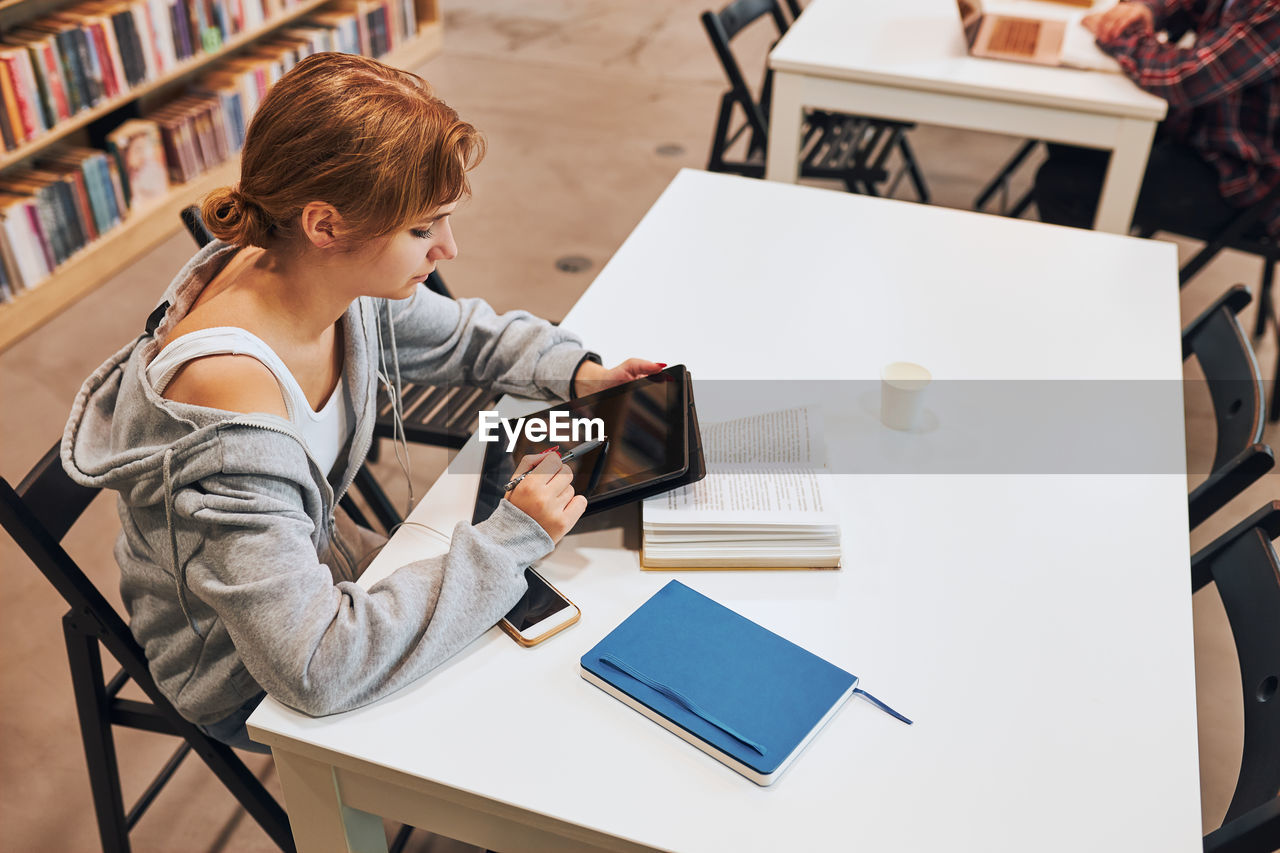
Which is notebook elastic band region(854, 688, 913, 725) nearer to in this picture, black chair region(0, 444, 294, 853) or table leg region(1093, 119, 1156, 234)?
black chair region(0, 444, 294, 853)

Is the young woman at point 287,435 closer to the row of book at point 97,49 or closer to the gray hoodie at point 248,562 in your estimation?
the gray hoodie at point 248,562

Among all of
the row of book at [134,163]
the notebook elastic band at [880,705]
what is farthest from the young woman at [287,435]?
the row of book at [134,163]

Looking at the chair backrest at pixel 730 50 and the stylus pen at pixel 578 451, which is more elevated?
the stylus pen at pixel 578 451

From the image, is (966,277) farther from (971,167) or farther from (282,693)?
(971,167)

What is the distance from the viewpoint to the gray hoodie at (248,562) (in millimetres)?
993

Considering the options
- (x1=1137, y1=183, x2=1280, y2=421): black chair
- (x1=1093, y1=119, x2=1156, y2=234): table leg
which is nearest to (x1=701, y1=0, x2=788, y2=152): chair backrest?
(x1=1093, y1=119, x2=1156, y2=234): table leg

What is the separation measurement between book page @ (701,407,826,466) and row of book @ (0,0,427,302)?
1803mm

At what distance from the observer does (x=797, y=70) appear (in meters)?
2.49

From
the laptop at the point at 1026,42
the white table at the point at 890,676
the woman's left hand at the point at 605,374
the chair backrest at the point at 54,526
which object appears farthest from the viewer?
the laptop at the point at 1026,42

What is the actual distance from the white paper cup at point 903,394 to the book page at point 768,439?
4.3 inches

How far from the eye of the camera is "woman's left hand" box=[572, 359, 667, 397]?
1438mm

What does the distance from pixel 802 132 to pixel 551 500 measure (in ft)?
6.41

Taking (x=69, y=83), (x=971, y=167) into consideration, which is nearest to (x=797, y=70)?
(x=971, y=167)

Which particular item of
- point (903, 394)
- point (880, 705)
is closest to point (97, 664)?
point (880, 705)
